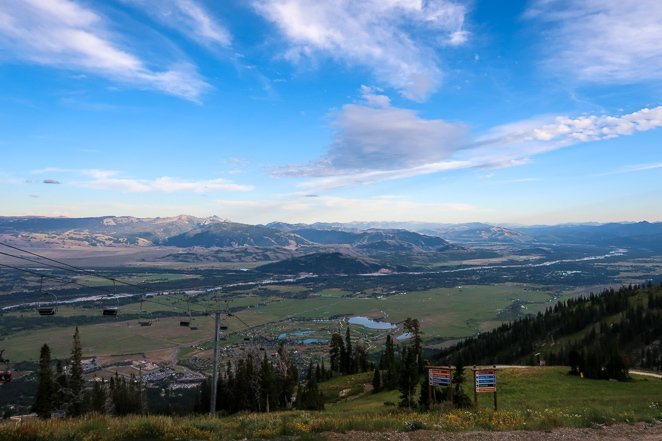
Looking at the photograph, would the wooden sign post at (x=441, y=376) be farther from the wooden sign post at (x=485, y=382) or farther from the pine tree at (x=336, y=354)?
the pine tree at (x=336, y=354)

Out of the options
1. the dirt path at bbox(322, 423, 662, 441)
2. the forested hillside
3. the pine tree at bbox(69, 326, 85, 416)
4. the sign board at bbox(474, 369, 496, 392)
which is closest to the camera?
the dirt path at bbox(322, 423, 662, 441)

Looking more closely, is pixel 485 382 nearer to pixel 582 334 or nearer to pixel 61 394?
pixel 61 394

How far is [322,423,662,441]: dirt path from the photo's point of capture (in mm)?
20309

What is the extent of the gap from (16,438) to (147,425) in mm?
4875

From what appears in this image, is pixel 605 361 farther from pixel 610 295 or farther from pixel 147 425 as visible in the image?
pixel 610 295

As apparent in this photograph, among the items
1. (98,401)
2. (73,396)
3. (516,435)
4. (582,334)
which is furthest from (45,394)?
(582,334)

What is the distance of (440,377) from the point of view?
29.2 m

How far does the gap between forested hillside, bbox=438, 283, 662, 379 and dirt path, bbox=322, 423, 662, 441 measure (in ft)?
272

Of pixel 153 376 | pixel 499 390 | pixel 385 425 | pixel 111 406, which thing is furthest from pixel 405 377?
pixel 153 376

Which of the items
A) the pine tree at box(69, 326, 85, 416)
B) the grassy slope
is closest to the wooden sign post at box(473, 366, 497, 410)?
the grassy slope

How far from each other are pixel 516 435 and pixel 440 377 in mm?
8403

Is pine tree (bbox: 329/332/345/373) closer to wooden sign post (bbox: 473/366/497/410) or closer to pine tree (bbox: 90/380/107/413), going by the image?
pine tree (bbox: 90/380/107/413)

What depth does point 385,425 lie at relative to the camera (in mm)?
22359

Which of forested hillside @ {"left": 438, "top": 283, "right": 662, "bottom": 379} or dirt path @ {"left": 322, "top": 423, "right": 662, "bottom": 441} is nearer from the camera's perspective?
dirt path @ {"left": 322, "top": 423, "right": 662, "bottom": 441}
